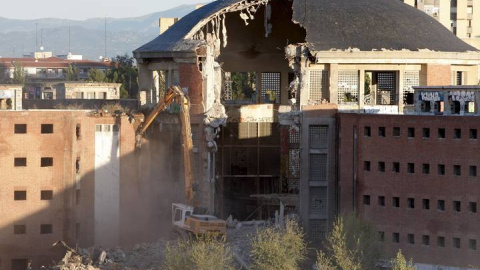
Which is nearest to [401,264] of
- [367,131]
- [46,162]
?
[367,131]

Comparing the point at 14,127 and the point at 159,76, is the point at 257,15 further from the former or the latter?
the point at 14,127

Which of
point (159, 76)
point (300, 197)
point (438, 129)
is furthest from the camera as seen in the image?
point (159, 76)

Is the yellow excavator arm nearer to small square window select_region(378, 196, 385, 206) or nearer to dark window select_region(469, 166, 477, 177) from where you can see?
small square window select_region(378, 196, 385, 206)

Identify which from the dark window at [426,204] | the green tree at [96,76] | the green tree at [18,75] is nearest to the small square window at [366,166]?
the dark window at [426,204]

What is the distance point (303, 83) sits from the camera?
219 feet

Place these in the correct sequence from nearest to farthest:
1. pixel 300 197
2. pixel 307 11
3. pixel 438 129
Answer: pixel 438 129
pixel 300 197
pixel 307 11

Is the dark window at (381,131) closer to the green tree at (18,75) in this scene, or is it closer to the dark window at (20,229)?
the dark window at (20,229)

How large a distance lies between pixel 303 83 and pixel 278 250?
1172cm

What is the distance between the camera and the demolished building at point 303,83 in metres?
65.8

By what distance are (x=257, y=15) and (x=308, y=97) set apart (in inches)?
446

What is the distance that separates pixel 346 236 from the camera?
2308 inches

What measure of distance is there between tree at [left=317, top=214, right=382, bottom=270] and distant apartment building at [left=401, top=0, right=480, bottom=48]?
64.7 meters

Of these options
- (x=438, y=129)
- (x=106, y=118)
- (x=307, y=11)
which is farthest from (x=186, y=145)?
(x=438, y=129)

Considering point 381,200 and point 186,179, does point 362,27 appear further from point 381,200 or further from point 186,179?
point 381,200
